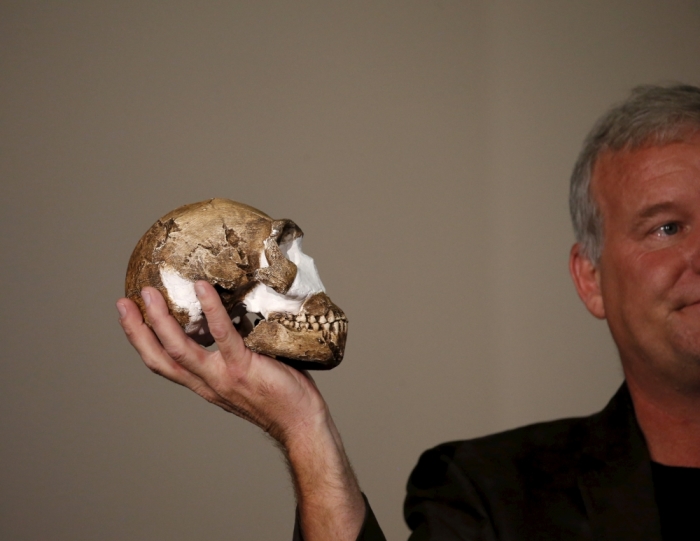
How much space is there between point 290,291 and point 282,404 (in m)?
0.19

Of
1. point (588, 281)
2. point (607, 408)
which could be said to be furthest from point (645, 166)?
point (607, 408)

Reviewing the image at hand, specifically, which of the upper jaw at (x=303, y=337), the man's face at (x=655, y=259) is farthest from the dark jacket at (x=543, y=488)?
the upper jaw at (x=303, y=337)

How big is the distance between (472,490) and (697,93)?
88 cm

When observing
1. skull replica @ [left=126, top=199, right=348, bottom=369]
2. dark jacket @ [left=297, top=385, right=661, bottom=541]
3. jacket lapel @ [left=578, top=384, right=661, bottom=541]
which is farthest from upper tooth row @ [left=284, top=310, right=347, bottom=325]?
jacket lapel @ [left=578, top=384, right=661, bottom=541]

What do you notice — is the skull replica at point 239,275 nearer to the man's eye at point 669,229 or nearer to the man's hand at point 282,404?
the man's hand at point 282,404

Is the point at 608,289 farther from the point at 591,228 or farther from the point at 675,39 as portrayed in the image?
the point at 675,39

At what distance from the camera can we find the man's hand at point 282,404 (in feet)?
3.99

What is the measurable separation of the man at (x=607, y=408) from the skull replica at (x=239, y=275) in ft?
0.13

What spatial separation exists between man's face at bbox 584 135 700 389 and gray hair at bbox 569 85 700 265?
2 cm

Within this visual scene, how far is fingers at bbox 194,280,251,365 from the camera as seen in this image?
3.84 feet

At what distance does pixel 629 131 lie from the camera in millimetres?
1458

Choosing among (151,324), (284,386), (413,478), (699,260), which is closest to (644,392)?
(699,260)

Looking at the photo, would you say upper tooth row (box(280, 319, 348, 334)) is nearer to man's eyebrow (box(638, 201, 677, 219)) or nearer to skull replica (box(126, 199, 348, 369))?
skull replica (box(126, 199, 348, 369))

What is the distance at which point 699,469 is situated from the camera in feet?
4.49
